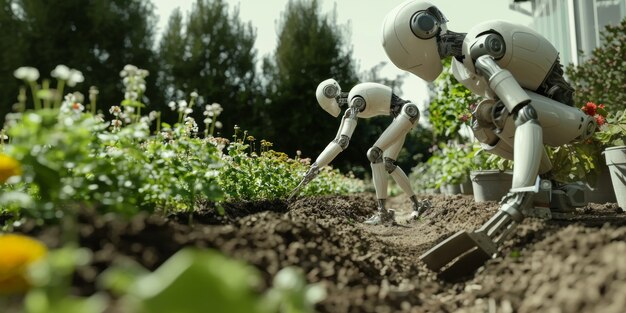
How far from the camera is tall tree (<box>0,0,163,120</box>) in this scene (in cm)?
1444

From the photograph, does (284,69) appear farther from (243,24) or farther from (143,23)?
(143,23)

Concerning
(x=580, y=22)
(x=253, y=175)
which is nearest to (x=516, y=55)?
(x=253, y=175)

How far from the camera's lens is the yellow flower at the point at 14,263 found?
3.01ft

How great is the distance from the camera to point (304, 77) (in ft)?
55.9

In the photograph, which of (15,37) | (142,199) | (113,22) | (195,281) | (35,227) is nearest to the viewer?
(195,281)

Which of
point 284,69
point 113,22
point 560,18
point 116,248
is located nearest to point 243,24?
point 284,69

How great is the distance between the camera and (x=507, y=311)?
1620mm

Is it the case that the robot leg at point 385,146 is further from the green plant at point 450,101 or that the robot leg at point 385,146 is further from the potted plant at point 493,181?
the green plant at point 450,101

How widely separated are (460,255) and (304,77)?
14947 mm

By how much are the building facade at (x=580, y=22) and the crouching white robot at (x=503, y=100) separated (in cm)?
517

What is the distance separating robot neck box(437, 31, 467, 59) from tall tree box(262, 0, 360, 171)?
12.0 metres

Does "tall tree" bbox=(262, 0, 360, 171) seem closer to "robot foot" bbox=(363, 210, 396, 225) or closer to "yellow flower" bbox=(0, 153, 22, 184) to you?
"robot foot" bbox=(363, 210, 396, 225)

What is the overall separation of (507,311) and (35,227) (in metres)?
1.55

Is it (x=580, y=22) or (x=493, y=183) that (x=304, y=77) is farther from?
(x=493, y=183)
